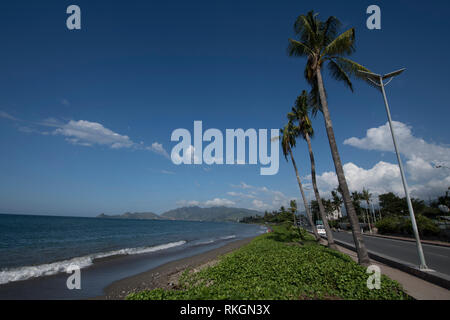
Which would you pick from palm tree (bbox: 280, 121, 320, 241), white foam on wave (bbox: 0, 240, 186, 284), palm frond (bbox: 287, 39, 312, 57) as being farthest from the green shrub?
white foam on wave (bbox: 0, 240, 186, 284)

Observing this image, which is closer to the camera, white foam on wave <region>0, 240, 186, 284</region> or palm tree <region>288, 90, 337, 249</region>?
white foam on wave <region>0, 240, 186, 284</region>

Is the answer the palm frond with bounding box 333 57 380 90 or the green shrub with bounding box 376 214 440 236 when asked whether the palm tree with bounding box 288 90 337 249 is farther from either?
the green shrub with bounding box 376 214 440 236

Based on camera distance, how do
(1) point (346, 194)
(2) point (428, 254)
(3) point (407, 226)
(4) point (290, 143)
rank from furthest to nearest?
1. (3) point (407, 226)
2. (4) point (290, 143)
3. (2) point (428, 254)
4. (1) point (346, 194)

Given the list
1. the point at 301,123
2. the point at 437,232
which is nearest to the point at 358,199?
the point at 437,232

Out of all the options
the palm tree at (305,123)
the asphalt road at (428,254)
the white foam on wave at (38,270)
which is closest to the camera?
the asphalt road at (428,254)

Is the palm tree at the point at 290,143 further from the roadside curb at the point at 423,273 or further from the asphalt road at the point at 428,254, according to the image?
the roadside curb at the point at 423,273

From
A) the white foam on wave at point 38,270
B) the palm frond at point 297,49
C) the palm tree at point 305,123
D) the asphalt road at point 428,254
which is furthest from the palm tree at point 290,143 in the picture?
the white foam on wave at point 38,270

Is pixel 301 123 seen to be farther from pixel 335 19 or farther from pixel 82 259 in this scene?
pixel 82 259

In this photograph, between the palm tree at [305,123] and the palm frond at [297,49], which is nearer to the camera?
the palm frond at [297,49]

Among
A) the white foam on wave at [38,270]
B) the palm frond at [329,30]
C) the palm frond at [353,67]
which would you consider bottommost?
the white foam on wave at [38,270]

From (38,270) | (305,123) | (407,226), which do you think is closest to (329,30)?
(305,123)

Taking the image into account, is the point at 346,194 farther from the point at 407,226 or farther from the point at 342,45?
the point at 407,226

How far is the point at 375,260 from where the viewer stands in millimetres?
10852

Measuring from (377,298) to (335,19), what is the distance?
41.0ft
